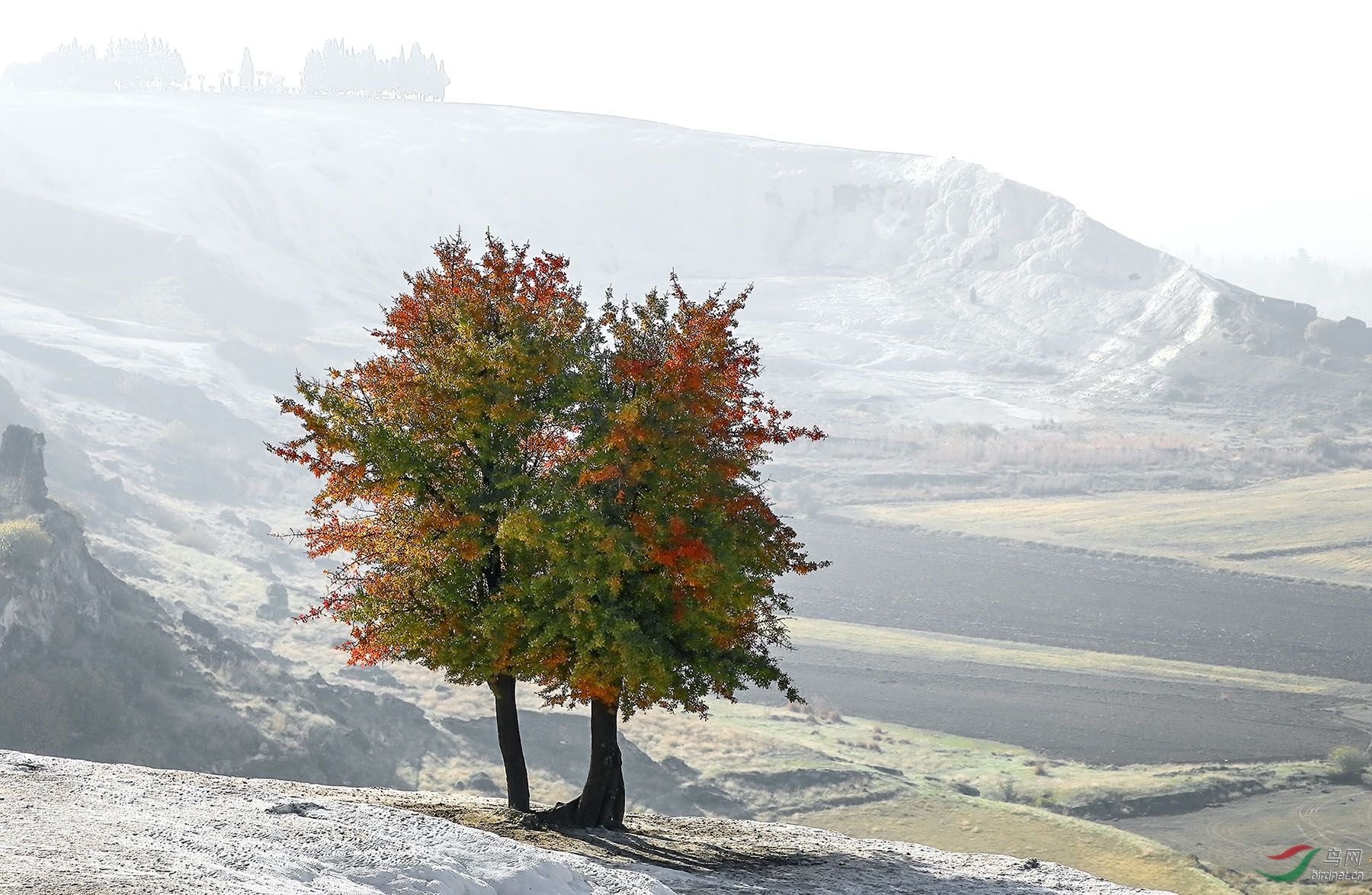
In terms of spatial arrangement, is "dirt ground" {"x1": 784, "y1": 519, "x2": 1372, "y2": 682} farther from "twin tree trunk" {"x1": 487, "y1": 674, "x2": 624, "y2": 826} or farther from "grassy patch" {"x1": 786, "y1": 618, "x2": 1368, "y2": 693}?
"twin tree trunk" {"x1": 487, "y1": 674, "x2": 624, "y2": 826}

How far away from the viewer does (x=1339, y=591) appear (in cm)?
11488

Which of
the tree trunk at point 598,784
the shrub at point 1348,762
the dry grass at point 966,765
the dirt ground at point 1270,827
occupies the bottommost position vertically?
the dry grass at point 966,765

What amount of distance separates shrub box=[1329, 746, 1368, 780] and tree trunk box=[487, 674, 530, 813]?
59.8 meters

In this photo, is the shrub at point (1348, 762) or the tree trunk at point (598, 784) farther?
the shrub at point (1348, 762)

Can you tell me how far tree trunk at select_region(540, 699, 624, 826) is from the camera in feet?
81.1

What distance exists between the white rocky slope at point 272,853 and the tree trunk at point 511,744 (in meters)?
2.94

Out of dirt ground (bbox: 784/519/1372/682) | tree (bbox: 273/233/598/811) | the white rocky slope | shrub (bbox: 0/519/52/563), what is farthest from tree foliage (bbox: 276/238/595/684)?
dirt ground (bbox: 784/519/1372/682)

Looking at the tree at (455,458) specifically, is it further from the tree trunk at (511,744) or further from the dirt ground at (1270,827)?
the dirt ground at (1270,827)

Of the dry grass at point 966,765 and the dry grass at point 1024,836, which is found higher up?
the dry grass at point 1024,836

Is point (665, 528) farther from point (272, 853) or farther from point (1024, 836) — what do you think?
point (1024, 836)

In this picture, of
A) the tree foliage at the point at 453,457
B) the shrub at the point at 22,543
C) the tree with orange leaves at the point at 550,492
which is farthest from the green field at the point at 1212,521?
the tree foliage at the point at 453,457

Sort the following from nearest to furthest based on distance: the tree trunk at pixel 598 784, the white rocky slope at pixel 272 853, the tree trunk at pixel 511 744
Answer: the white rocky slope at pixel 272 853
the tree trunk at pixel 598 784
the tree trunk at pixel 511 744

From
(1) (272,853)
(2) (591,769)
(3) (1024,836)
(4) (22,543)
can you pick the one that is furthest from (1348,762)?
(4) (22,543)

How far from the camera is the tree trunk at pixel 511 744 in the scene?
25.0 metres
